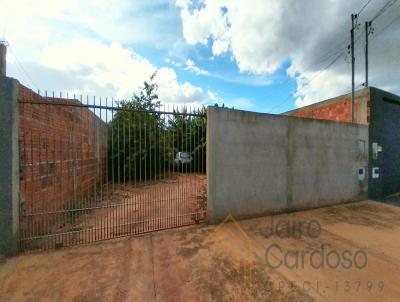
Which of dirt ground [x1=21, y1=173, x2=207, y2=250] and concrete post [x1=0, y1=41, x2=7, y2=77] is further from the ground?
concrete post [x1=0, y1=41, x2=7, y2=77]

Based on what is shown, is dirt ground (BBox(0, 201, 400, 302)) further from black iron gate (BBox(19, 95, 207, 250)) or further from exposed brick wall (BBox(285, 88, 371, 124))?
exposed brick wall (BBox(285, 88, 371, 124))

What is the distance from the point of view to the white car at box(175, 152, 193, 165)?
4.27 metres

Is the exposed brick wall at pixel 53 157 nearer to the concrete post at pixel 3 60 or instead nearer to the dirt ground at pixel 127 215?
the dirt ground at pixel 127 215

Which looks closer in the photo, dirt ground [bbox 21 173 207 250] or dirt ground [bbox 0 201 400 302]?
dirt ground [bbox 0 201 400 302]

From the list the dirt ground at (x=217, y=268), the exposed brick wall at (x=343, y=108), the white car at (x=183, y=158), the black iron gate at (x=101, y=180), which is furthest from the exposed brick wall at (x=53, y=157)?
the exposed brick wall at (x=343, y=108)

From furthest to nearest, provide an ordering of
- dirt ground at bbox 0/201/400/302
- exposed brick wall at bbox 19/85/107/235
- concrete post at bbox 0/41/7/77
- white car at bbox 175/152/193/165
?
white car at bbox 175/152/193/165, exposed brick wall at bbox 19/85/107/235, concrete post at bbox 0/41/7/77, dirt ground at bbox 0/201/400/302

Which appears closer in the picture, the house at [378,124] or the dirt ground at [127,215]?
Result: the dirt ground at [127,215]

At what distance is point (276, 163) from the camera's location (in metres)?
5.06

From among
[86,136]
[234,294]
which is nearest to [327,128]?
[234,294]

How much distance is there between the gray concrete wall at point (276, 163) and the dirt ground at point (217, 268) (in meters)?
0.75

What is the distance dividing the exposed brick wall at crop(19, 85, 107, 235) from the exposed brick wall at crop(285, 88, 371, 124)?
7448 millimetres

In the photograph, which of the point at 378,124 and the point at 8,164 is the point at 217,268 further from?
the point at 378,124

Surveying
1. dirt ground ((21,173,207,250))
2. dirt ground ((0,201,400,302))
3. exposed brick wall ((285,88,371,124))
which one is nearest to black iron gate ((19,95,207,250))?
dirt ground ((21,173,207,250))

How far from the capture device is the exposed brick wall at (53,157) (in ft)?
10.4
